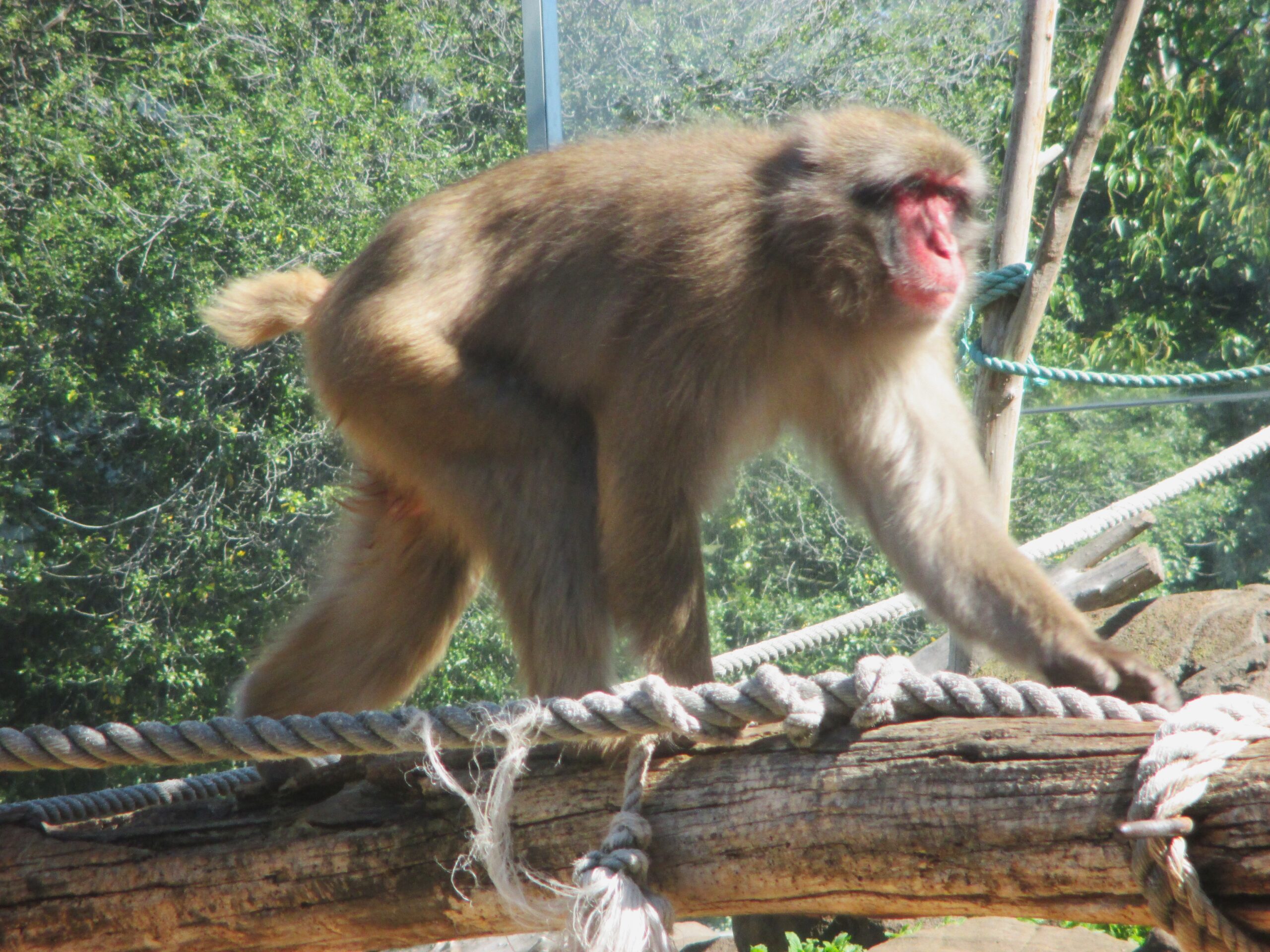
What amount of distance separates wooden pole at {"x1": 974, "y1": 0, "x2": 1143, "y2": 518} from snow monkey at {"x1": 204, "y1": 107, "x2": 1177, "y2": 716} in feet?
2.25

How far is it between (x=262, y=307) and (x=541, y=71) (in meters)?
1.74

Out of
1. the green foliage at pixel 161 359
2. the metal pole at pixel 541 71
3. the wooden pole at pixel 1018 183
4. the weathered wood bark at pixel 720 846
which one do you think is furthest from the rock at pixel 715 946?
the metal pole at pixel 541 71

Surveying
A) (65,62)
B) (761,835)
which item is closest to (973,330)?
(761,835)

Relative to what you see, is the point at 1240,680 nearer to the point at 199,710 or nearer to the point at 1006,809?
the point at 1006,809

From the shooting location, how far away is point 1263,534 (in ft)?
15.8

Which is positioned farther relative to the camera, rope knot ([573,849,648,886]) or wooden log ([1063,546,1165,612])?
wooden log ([1063,546,1165,612])

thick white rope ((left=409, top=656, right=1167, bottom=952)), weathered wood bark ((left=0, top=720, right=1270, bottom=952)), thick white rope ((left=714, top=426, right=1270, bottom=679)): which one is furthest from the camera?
thick white rope ((left=714, top=426, right=1270, bottom=679))

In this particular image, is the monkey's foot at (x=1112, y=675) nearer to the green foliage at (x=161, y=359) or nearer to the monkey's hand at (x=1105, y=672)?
the monkey's hand at (x=1105, y=672)

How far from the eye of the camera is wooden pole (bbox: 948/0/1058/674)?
10.6 feet

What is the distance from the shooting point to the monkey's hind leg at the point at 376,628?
2.63 meters

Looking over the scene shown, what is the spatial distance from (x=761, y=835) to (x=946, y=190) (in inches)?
63.2

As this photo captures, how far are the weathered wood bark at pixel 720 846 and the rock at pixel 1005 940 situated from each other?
2.55 meters

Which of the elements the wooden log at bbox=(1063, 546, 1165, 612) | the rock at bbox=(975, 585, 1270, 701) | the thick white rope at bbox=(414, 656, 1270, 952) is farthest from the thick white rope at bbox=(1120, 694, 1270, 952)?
the wooden log at bbox=(1063, 546, 1165, 612)

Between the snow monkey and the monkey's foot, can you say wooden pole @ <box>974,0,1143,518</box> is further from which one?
the monkey's foot
